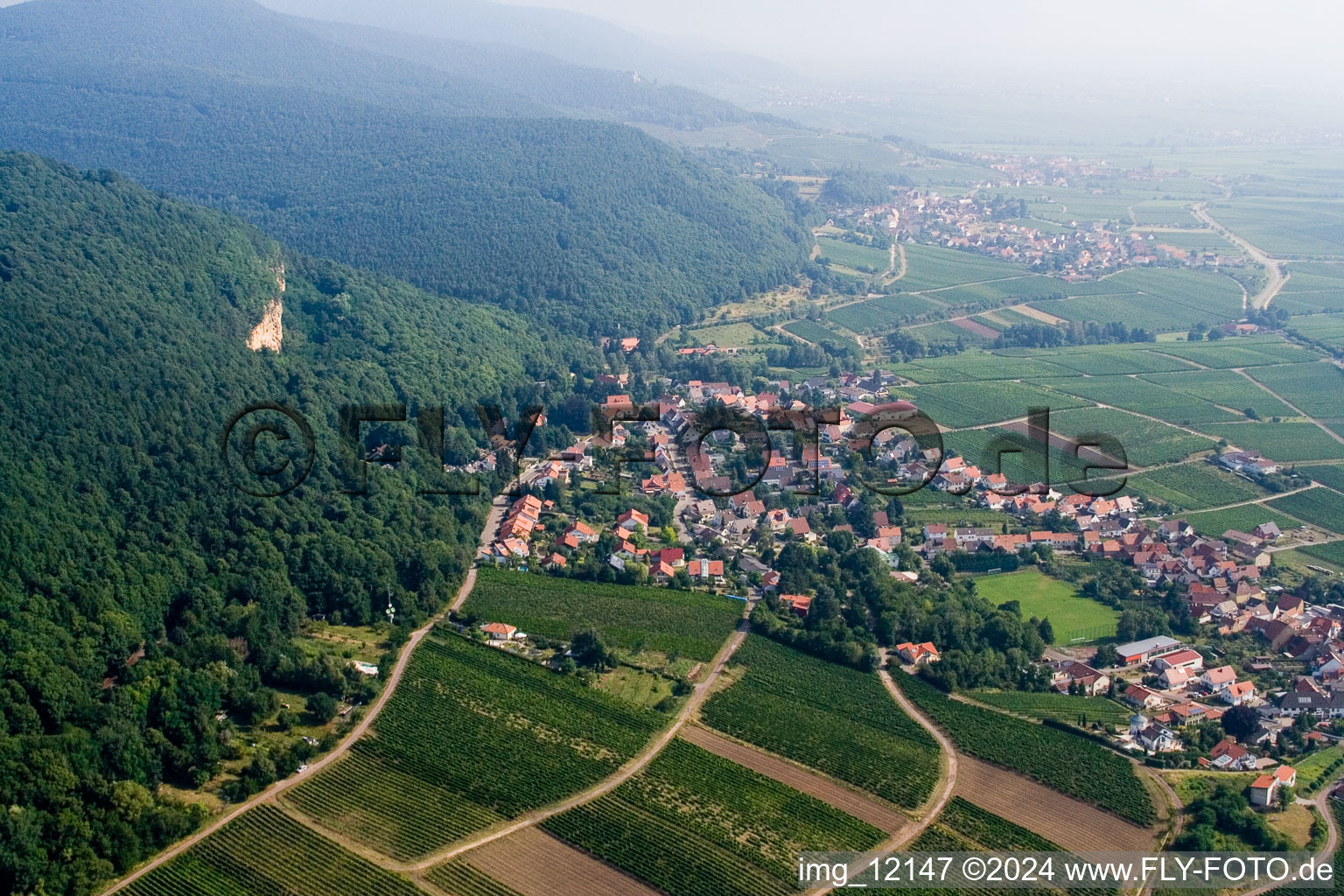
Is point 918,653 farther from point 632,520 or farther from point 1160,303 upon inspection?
point 1160,303

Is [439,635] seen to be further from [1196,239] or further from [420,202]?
[1196,239]

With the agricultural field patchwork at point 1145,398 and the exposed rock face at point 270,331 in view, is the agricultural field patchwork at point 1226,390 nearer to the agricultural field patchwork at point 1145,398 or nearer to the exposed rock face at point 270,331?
the agricultural field patchwork at point 1145,398

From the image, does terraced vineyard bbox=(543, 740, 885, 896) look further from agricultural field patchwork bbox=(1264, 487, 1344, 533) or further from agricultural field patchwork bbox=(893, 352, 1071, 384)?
agricultural field patchwork bbox=(893, 352, 1071, 384)

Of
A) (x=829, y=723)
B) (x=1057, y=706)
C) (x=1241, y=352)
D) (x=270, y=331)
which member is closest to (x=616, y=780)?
(x=829, y=723)

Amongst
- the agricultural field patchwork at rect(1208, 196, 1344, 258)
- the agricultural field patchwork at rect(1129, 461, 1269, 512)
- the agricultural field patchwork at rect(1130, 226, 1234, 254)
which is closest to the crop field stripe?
the agricultural field patchwork at rect(1129, 461, 1269, 512)

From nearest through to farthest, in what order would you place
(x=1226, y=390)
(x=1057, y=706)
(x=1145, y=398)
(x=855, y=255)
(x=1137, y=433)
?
1. (x=1057, y=706)
2. (x=1137, y=433)
3. (x=1145, y=398)
4. (x=1226, y=390)
5. (x=855, y=255)

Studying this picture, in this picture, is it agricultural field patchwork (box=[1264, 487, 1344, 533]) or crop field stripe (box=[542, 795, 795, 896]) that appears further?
agricultural field patchwork (box=[1264, 487, 1344, 533])
